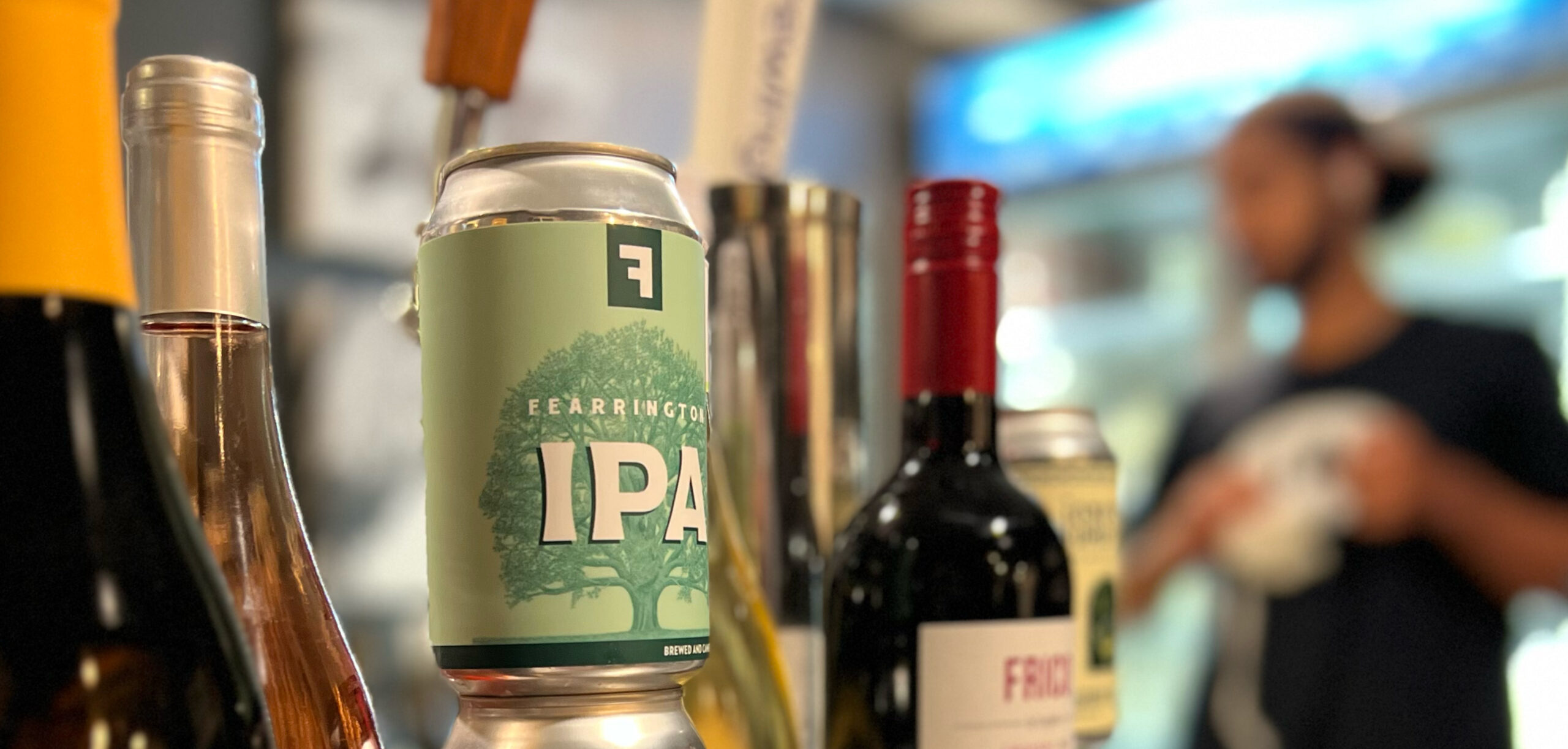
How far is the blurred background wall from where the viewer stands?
206 centimetres

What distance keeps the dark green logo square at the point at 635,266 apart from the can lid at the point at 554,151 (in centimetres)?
2

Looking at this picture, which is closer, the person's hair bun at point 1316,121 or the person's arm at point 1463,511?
the person's arm at point 1463,511

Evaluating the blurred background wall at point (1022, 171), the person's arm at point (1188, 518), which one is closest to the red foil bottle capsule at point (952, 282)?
the blurred background wall at point (1022, 171)

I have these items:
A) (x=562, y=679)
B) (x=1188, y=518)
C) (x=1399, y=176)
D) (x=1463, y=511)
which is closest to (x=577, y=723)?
(x=562, y=679)

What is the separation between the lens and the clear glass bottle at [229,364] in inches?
11.4

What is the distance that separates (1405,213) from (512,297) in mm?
2236

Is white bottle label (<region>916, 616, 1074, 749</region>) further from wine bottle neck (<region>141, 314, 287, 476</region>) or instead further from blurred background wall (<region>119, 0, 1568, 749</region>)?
blurred background wall (<region>119, 0, 1568, 749</region>)

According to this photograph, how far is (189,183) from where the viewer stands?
291mm

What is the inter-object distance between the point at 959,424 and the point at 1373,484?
1.62 meters

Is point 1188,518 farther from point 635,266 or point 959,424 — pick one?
point 635,266

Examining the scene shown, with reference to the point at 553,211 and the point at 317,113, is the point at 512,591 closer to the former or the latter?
the point at 553,211

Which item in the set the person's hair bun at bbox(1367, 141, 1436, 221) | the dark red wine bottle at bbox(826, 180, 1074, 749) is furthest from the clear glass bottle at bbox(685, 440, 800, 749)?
the person's hair bun at bbox(1367, 141, 1436, 221)

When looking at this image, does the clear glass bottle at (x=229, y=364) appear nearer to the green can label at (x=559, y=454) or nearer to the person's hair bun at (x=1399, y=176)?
the green can label at (x=559, y=454)

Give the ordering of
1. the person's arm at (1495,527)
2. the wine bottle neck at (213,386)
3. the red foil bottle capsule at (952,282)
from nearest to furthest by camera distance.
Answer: the wine bottle neck at (213,386) < the red foil bottle capsule at (952,282) < the person's arm at (1495,527)
